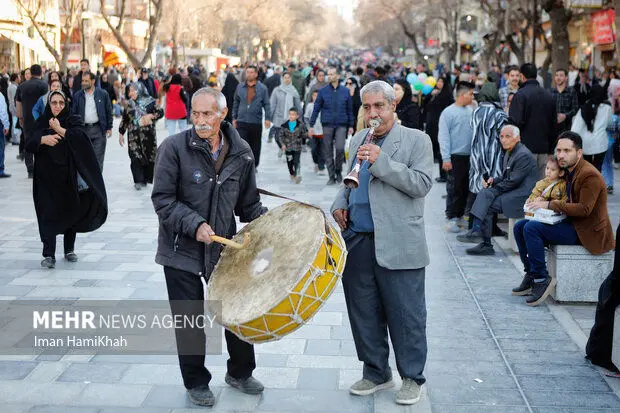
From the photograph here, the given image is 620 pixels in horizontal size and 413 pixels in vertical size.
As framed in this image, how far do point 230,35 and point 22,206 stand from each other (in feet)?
219

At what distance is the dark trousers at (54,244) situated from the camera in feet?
29.3

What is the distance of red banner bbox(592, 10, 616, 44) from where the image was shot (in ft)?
106

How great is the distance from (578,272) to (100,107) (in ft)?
25.6

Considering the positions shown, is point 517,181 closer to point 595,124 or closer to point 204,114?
point 595,124

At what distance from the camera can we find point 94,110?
13008mm

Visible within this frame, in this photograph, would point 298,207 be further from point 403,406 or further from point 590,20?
point 590,20

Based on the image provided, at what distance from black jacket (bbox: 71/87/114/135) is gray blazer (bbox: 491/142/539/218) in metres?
6.19

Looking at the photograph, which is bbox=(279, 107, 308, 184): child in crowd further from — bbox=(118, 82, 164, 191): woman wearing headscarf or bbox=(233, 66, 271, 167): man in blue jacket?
bbox=(118, 82, 164, 191): woman wearing headscarf

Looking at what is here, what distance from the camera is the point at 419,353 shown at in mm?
5340

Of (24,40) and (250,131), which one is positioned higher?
(24,40)

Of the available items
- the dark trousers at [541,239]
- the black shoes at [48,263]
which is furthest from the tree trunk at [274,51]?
the dark trousers at [541,239]

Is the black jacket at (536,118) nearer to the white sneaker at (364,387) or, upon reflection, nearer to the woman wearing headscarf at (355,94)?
the woman wearing headscarf at (355,94)

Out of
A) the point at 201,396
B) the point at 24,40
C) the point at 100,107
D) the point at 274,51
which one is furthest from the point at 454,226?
the point at 274,51

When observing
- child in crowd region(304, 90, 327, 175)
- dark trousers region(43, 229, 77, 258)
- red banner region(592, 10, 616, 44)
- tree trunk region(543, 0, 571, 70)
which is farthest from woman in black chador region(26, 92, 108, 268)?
red banner region(592, 10, 616, 44)
